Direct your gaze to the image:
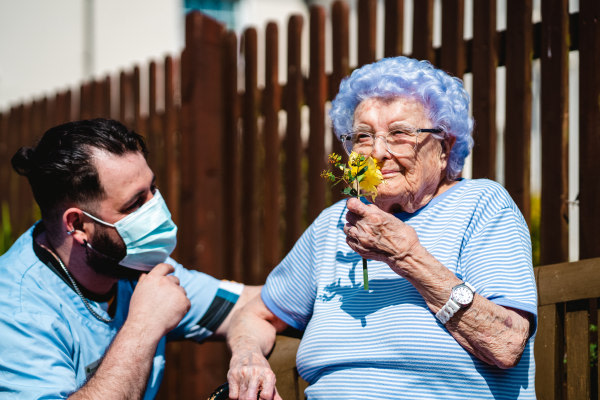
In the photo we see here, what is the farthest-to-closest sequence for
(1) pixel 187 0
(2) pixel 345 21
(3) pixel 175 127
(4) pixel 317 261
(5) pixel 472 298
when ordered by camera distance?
(1) pixel 187 0, (3) pixel 175 127, (2) pixel 345 21, (4) pixel 317 261, (5) pixel 472 298

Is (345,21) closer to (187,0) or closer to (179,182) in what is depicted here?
(179,182)

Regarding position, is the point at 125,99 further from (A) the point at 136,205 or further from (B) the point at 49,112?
(A) the point at 136,205

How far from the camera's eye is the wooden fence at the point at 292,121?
100 inches

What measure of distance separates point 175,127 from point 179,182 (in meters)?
0.43

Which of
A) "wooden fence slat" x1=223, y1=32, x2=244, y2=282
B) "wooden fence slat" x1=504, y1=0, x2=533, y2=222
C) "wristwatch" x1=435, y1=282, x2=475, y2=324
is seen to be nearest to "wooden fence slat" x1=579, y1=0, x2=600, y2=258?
"wooden fence slat" x1=504, y1=0, x2=533, y2=222

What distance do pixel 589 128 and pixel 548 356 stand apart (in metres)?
0.96

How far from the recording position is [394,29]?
3.21 meters

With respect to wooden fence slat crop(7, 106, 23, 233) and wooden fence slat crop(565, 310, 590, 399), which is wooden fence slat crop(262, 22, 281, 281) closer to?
wooden fence slat crop(565, 310, 590, 399)

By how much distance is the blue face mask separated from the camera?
2.58m

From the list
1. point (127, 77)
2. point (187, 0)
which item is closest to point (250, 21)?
point (187, 0)

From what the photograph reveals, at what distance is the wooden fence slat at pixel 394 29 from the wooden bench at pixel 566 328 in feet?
4.83

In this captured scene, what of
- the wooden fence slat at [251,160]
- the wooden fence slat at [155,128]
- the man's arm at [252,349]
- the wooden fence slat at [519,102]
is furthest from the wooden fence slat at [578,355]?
the wooden fence slat at [155,128]

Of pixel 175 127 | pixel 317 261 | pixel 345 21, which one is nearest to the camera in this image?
pixel 317 261

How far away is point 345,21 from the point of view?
3490mm
